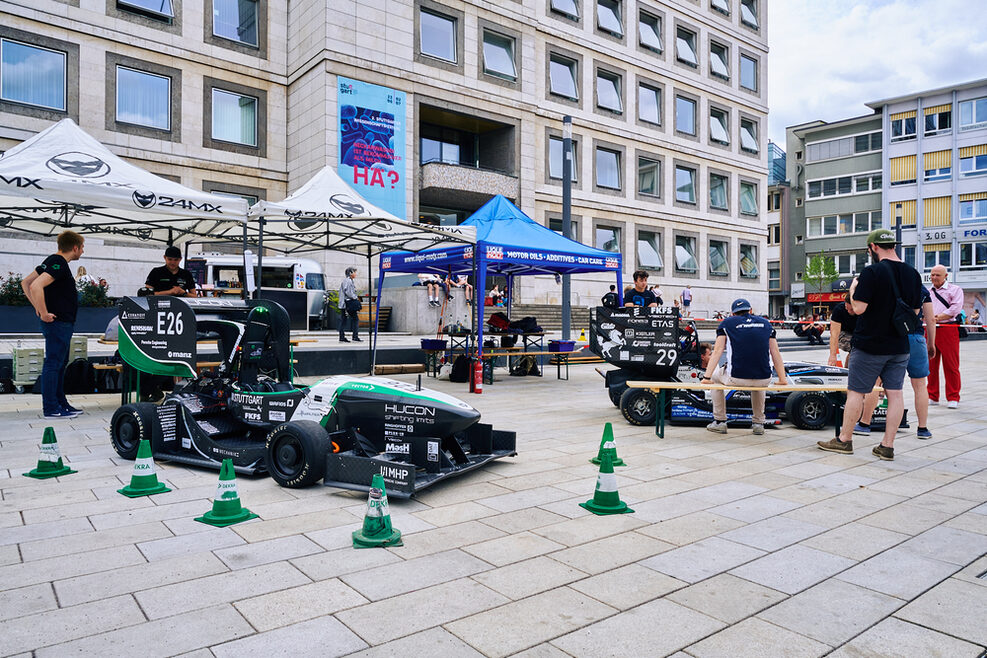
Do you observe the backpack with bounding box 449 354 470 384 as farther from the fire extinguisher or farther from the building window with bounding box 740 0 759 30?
the building window with bounding box 740 0 759 30

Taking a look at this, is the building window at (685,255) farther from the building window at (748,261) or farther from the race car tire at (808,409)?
the race car tire at (808,409)

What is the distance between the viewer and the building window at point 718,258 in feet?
126

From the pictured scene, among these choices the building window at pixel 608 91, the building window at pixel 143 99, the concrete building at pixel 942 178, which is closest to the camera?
the building window at pixel 143 99

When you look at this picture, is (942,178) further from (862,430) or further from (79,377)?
(79,377)

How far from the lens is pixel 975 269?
158 ft

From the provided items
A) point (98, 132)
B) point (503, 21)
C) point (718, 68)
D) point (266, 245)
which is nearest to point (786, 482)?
point (266, 245)

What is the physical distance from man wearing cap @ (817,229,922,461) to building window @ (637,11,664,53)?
1259 inches

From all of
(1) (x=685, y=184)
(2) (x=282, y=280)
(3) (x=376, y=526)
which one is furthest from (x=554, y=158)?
(3) (x=376, y=526)

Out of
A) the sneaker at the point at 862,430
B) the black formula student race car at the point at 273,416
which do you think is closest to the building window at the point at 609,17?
the sneaker at the point at 862,430

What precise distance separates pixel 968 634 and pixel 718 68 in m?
40.7

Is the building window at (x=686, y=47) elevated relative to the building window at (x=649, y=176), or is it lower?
elevated

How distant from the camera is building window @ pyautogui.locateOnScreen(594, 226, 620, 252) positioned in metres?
33.1

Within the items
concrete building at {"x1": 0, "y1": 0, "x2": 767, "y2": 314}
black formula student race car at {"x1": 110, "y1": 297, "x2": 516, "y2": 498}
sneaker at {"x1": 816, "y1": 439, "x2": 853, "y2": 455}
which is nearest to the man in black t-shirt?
sneaker at {"x1": 816, "y1": 439, "x2": 853, "y2": 455}

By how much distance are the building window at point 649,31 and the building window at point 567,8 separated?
14.1 ft
